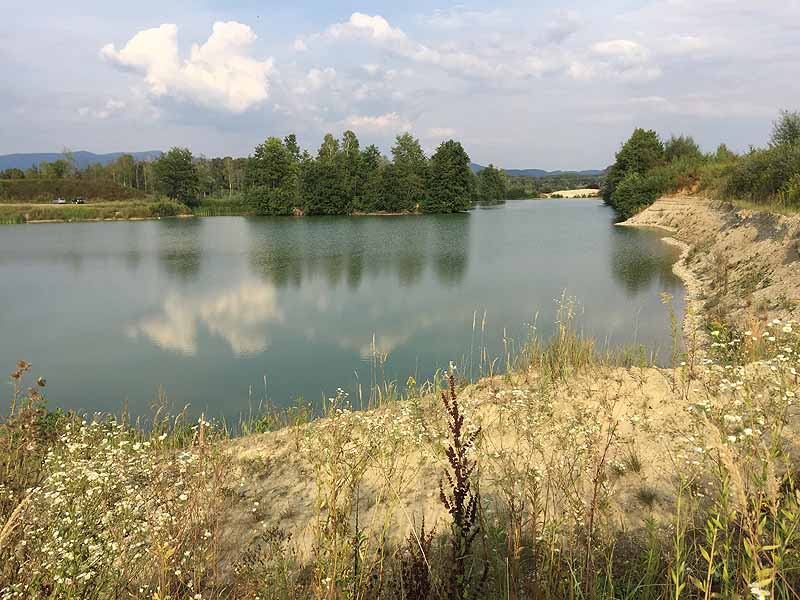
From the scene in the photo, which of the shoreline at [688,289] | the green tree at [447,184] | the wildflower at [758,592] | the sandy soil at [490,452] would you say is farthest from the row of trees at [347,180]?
the wildflower at [758,592]

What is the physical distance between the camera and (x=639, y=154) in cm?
4866

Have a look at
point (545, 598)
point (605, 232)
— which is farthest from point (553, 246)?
point (545, 598)

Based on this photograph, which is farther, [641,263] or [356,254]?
[356,254]

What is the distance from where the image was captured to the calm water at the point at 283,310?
8773 millimetres

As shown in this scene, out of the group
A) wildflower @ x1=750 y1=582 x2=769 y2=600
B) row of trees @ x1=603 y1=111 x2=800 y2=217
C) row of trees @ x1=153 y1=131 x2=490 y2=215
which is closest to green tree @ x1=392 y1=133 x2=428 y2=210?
row of trees @ x1=153 y1=131 x2=490 y2=215

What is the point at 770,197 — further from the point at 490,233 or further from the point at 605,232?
the point at 490,233

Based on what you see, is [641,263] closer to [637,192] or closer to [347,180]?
[637,192]

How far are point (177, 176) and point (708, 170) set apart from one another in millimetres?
61778

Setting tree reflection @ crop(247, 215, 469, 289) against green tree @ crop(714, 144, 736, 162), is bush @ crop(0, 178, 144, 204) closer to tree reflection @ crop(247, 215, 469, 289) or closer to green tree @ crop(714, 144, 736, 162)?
tree reflection @ crop(247, 215, 469, 289)

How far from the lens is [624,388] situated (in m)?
5.41

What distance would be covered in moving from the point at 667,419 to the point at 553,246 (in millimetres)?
23494

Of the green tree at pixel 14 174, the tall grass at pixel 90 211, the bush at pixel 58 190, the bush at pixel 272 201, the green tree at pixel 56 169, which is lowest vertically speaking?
the tall grass at pixel 90 211

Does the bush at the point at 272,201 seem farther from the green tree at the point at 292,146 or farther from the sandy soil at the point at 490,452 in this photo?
the sandy soil at the point at 490,452

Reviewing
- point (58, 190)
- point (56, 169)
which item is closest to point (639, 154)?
point (58, 190)
